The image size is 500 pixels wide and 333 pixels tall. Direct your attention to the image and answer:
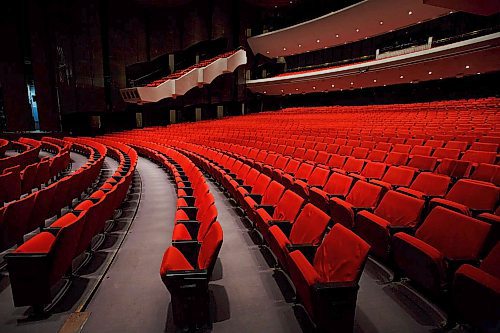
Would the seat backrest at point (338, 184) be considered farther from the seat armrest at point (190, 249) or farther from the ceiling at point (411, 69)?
the ceiling at point (411, 69)

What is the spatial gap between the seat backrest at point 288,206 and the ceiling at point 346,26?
691cm

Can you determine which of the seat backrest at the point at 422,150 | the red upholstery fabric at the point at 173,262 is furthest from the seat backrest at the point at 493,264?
the seat backrest at the point at 422,150

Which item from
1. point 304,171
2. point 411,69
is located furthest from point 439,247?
point 411,69

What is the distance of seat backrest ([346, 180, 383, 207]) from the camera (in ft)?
5.07

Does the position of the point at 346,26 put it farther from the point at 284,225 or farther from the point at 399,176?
the point at 284,225

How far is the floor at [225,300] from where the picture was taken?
923mm

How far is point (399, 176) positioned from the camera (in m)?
1.94

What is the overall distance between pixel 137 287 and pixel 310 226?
67 cm

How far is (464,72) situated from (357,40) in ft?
10.3

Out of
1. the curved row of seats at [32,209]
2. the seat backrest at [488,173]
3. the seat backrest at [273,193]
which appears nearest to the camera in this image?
the curved row of seats at [32,209]

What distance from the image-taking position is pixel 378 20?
766 centimetres

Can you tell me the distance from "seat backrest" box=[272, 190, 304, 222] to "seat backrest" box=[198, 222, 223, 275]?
0.45m

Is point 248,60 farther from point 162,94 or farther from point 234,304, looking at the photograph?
point 234,304

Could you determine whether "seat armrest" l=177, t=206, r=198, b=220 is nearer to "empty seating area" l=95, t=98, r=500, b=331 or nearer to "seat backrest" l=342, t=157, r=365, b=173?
"empty seating area" l=95, t=98, r=500, b=331
